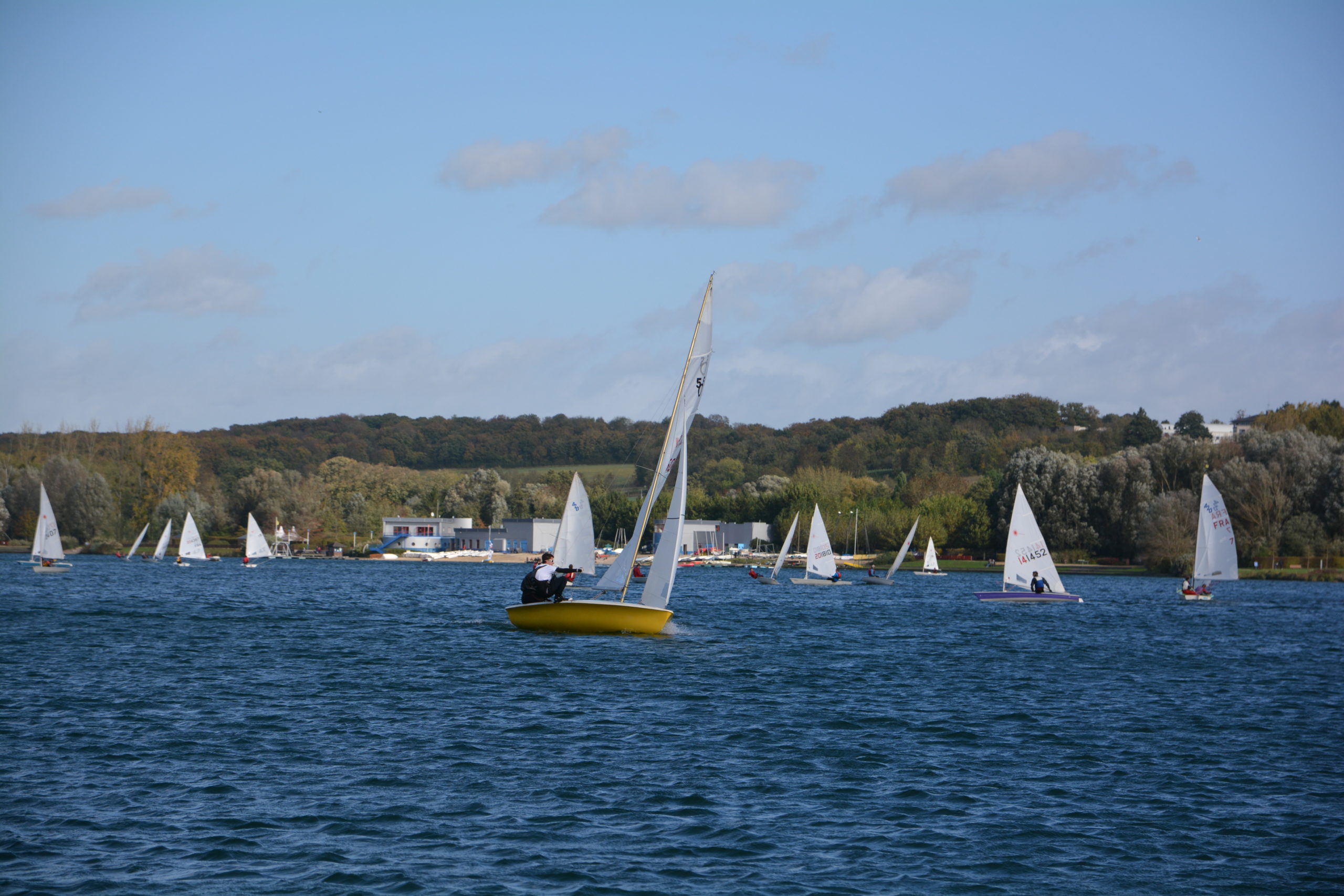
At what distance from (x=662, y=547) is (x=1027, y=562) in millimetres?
28787

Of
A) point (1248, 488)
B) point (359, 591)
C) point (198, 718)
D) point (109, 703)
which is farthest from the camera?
point (1248, 488)

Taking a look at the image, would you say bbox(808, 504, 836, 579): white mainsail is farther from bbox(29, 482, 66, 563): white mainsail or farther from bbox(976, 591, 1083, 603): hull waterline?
bbox(29, 482, 66, 563): white mainsail

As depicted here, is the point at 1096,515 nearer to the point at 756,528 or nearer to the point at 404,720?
the point at 756,528

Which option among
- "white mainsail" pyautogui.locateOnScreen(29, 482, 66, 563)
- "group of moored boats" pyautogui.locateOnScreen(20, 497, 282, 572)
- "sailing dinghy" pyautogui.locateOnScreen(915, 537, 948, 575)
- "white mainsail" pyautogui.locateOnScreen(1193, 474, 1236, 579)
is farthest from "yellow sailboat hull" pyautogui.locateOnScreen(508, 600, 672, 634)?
"sailing dinghy" pyautogui.locateOnScreen(915, 537, 948, 575)

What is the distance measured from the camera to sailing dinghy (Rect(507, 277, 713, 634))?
95.9 feet

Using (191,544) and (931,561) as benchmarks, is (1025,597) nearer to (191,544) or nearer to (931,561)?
(931,561)

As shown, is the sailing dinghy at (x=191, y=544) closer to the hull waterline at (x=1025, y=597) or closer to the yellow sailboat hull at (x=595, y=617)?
the hull waterline at (x=1025, y=597)

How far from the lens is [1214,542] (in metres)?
55.7

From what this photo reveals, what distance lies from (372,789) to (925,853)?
657cm

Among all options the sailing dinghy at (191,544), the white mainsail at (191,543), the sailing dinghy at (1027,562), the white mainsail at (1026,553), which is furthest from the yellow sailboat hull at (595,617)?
the white mainsail at (191,543)

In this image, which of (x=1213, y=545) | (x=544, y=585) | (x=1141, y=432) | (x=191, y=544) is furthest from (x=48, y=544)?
(x=1141, y=432)

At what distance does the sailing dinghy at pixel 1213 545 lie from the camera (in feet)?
179

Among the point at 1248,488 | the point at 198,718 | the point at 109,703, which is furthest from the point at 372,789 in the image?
the point at 1248,488

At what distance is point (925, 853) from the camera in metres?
12.4
